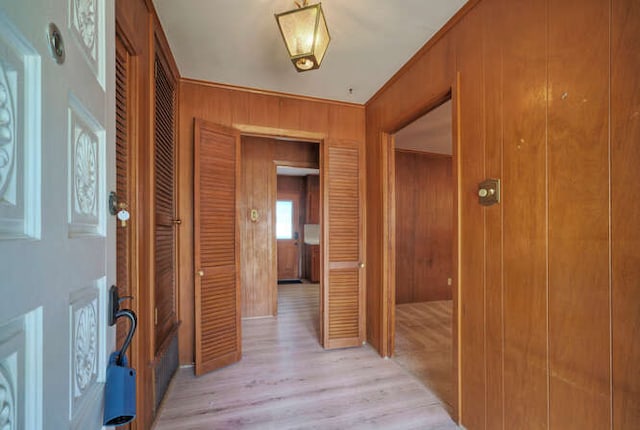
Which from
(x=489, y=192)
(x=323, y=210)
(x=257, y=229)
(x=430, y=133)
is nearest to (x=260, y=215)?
(x=257, y=229)

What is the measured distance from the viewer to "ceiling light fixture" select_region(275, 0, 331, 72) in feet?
4.27

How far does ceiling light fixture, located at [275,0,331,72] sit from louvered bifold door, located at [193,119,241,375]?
120 centimetres

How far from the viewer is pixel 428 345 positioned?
9.21 feet

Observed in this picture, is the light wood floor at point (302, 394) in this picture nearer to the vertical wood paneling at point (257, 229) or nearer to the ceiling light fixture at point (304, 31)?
the vertical wood paneling at point (257, 229)

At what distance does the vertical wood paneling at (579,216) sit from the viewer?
1002 mm

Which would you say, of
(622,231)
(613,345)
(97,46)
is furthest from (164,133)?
(613,345)

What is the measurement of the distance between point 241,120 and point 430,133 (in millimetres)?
2484

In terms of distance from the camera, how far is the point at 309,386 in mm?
2072

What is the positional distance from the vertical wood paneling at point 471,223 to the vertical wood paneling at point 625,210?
56 centimetres

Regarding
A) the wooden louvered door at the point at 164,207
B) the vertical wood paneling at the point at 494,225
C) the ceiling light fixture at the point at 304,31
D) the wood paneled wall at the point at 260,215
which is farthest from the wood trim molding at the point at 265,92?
the vertical wood paneling at the point at 494,225

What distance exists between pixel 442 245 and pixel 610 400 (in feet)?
12.3

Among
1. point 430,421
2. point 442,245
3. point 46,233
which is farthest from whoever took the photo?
point 442,245

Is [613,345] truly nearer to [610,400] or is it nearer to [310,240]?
[610,400]

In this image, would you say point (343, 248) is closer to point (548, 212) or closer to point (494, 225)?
point (494, 225)
